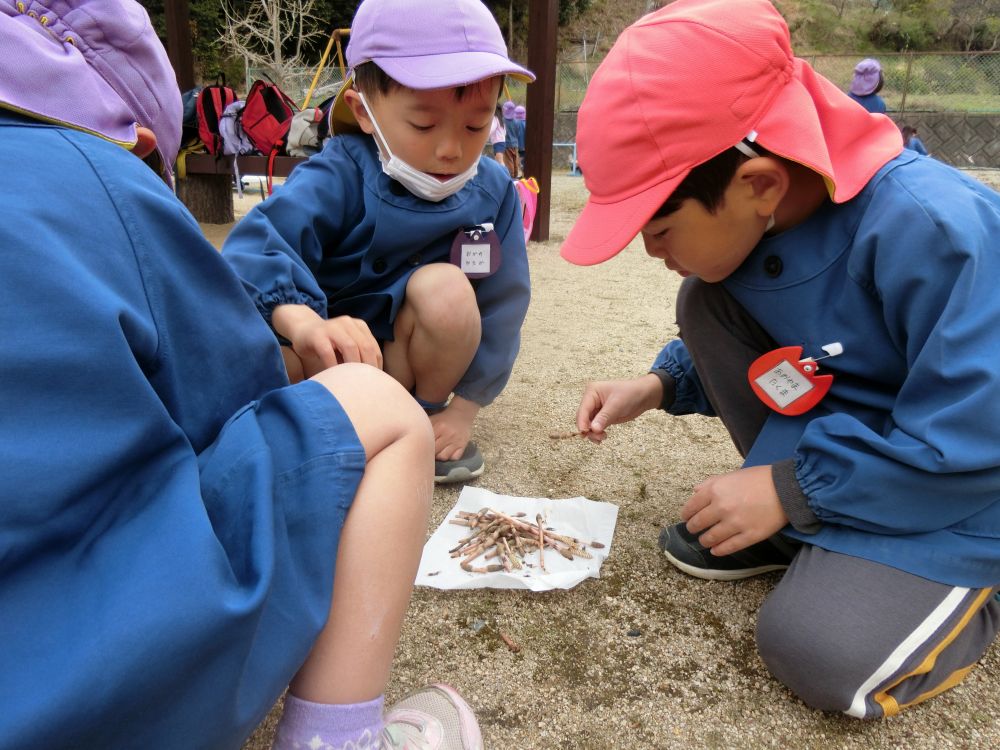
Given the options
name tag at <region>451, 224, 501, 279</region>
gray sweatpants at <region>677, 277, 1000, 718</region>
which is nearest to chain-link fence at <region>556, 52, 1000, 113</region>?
name tag at <region>451, 224, 501, 279</region>

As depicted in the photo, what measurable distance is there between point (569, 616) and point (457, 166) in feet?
3.43

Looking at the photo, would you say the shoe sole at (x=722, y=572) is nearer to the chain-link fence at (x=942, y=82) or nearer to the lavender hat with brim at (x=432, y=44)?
the lavender hat with brim at (x=432, y=44)

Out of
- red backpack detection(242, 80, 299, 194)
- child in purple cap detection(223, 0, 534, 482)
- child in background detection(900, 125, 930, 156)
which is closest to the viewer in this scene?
child in background detection(900, 125, 930, 156)

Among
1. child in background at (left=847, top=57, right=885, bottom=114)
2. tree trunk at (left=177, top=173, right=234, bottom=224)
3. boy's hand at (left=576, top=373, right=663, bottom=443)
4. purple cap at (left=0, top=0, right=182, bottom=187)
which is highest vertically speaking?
purple cap at (left=0, top=0, right=182, bottom=187)

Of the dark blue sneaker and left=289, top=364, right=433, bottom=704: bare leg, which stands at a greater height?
left=289, top=364, right=433, bottom=704: bare leg

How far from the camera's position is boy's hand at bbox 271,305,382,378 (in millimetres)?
1356

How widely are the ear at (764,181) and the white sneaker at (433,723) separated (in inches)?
35.1

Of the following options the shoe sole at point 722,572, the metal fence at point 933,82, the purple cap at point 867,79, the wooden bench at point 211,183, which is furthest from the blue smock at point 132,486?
the metal fence at point 933,82

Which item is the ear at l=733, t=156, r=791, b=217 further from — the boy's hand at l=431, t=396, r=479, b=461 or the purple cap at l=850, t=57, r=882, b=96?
the purple cap at l=850, t=57, r=882, b=96

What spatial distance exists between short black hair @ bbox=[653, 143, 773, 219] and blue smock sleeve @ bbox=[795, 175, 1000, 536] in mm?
219

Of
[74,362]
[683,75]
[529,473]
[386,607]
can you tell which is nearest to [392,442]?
[386,607]

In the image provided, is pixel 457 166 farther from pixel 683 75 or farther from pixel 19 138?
pixel 19 138

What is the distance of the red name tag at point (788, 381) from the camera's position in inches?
49.7

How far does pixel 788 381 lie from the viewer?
1.29m
